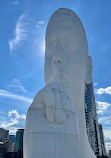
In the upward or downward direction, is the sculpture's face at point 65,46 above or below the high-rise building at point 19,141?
above

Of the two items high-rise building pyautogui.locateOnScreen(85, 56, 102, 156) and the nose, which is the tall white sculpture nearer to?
the nose

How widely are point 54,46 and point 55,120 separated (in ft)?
11.5

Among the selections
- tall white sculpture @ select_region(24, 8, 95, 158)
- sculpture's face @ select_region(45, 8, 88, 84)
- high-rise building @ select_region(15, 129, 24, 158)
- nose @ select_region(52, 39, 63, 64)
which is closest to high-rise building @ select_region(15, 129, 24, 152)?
high-rise building @ select_region(15, 129, 24, 158)

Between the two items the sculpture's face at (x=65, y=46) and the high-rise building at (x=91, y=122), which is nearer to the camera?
the sculpture's face at (x=65, y=46)

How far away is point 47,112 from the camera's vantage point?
4.50m

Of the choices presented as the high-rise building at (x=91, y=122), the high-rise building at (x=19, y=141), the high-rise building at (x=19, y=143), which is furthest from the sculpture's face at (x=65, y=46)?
the high-rise building at (x=91, y=122)

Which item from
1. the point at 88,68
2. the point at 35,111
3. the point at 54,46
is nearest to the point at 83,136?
the point at 35,111

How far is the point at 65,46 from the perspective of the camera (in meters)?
6.73

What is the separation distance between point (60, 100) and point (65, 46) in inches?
113

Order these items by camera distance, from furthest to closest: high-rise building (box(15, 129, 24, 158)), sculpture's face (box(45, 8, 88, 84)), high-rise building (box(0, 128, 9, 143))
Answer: high-rise building (box(0, 128, 9, 143)), high-rise building (box(15, 129, 24, 158)), sculpture's face (box(45, 8, 88, 84))

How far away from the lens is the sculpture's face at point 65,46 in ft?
21.4

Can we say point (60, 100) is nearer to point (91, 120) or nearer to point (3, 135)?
point (91, 120)

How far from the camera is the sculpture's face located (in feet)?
21.4

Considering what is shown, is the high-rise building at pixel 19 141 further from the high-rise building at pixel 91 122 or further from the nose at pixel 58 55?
the nose at pixel 58 55
